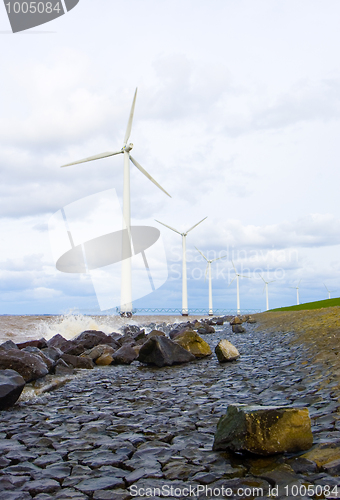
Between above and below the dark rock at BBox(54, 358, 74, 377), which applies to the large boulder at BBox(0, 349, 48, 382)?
above

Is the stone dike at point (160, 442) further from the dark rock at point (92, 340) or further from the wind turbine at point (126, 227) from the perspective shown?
the wind turbine at point (126, 227)

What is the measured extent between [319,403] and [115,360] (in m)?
8.21

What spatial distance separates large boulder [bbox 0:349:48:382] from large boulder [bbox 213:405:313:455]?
5.94 metres

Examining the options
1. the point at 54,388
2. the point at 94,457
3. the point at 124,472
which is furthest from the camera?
the point at 54,388

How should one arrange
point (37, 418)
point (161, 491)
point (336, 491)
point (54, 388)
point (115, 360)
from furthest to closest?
point (115, 360)
point (54, 388)
point (37, 418)
point (161, 491)
point (336, 491)

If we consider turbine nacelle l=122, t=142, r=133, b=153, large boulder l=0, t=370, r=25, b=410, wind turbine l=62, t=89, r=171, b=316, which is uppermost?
turbine nacelle l=122, t=142, r=133, b=153

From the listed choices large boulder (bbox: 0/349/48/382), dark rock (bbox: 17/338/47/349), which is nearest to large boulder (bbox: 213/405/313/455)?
large boulder (bbox: 0/349/48/382)

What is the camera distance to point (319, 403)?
5754mm

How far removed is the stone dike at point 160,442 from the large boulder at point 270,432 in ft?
0.32

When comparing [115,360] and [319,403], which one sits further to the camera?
[115,360]

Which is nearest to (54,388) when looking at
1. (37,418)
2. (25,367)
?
(25,367)

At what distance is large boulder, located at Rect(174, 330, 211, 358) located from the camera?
1270cm

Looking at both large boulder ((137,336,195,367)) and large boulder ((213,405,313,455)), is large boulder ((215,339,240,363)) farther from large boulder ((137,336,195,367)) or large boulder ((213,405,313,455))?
large boulder ((213,405,313,455))

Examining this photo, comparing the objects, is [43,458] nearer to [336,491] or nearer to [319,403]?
[336,491]
